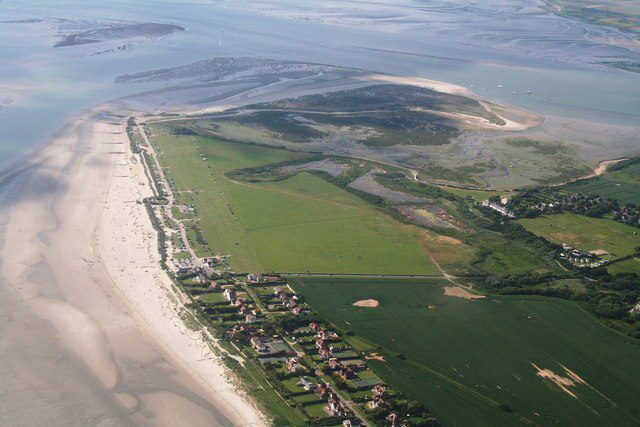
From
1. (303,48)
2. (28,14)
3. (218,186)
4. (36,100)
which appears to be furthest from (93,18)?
(218,186)

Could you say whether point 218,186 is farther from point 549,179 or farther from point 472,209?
point 549,179

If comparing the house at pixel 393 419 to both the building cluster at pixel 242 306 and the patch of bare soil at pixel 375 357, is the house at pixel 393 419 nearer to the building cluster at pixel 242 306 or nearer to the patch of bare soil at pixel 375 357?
the patch of bare soil at pixel 375 357

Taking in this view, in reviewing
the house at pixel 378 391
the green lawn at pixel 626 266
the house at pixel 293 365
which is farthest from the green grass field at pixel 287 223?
the house at pixel 378 391

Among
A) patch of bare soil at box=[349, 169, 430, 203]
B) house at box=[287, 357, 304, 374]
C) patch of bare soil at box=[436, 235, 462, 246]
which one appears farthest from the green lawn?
house at box=[287, 357, 304, 374]

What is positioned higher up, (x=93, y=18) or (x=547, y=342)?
(x=93, y=18)

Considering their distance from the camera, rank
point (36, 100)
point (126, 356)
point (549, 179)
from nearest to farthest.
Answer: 1. point (126, 356)
2. point (549, 179)
3. point (36, 100)
